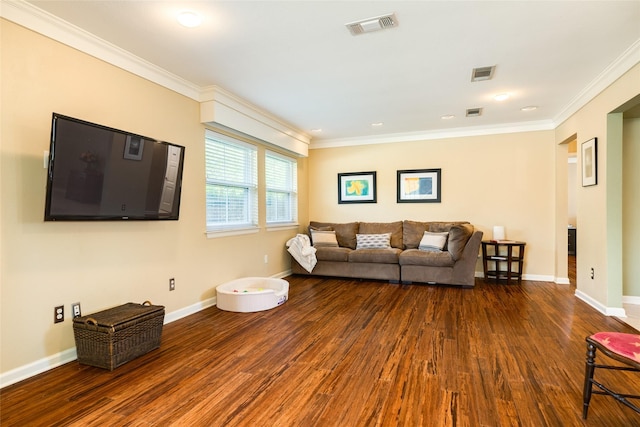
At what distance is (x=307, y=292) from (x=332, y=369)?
2.22 m

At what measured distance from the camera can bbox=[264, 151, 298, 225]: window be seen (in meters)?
5.29

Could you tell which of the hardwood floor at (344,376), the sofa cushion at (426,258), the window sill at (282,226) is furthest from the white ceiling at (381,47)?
the hardwood floor at (344,376)

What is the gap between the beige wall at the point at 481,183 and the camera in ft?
17.0

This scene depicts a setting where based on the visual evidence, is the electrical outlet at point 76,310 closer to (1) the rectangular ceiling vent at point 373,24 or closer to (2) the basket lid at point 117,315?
(2) the basket lid at point 117,315

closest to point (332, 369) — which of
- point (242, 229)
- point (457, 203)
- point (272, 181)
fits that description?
point (242, 229)

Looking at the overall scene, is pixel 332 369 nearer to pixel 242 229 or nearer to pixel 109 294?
pixel 109 294

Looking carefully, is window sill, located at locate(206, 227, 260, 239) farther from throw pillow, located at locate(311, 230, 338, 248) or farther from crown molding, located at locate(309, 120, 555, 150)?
crown molding, located at locate(309, 120, 555, 150)

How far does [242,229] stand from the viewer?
4.45 meters

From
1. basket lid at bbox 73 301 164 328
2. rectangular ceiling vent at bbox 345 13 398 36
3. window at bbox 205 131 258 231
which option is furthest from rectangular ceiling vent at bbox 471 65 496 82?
basket lid at bbox 73 301 164 328

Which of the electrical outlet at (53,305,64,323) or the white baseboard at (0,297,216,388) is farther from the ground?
the electrical outlet at (53,305,64,323)

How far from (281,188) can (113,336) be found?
12.1 ft

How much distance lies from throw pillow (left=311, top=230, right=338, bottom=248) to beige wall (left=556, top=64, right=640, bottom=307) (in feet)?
11.3

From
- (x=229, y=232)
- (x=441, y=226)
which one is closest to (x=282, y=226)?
(x=229, y=232)

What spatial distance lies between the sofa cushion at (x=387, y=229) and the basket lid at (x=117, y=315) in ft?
12.6
